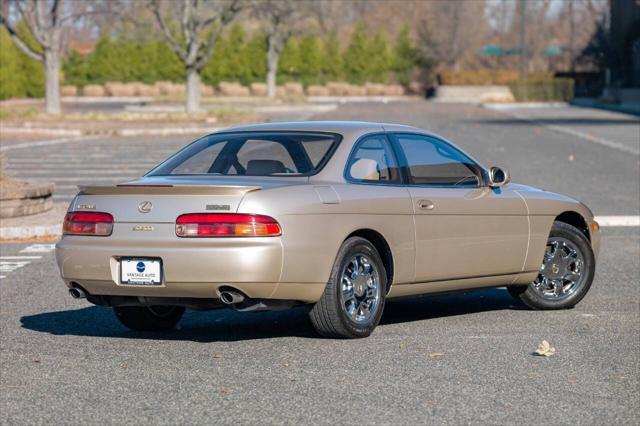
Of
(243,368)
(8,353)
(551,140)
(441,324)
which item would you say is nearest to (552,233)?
(441,324)

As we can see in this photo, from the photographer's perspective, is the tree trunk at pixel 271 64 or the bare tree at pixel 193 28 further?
the tree trunk at pixel 271 64

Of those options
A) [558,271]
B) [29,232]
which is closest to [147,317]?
[558,271]

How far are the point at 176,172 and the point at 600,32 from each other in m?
74.2

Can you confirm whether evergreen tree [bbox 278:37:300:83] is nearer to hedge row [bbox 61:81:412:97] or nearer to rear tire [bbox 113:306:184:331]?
hedge row [bbox 61:81:412:97]

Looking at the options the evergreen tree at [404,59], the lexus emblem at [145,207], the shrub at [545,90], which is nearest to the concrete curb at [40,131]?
the lexus emblem at [145,207]

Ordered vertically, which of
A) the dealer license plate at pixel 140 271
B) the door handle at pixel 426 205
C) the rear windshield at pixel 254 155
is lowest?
the dealer license plate at pixel 140 271

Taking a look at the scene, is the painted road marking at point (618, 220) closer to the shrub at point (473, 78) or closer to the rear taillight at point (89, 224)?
the rear taillight at point (89, 224)

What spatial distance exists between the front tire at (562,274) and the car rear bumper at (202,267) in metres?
2.54

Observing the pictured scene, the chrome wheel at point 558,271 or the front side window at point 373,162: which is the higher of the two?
the front side window at point 373,162

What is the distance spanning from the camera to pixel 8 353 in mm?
7980

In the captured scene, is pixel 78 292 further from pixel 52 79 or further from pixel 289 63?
pixel 289 63

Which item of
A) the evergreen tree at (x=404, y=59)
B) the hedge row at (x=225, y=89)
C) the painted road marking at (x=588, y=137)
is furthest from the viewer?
the evergreen tree at (x=404, y=59)

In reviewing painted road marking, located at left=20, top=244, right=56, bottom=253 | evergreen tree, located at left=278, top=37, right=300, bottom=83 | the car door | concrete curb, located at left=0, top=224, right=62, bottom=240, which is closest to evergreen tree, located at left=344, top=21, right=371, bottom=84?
evergreen tree, located at left=278, top=37, right=300, bottom=83

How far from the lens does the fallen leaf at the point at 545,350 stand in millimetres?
7898
